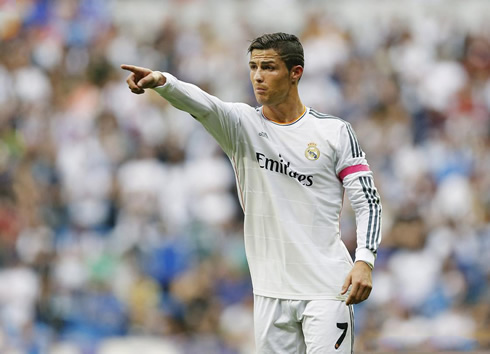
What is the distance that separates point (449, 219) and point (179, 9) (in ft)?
21.4

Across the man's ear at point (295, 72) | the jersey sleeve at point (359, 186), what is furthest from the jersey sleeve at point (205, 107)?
the jersey sleeve at point (359, 186)

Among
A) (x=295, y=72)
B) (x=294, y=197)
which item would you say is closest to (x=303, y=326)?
(x=294, y=197)

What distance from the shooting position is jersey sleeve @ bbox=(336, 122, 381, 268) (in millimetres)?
5090

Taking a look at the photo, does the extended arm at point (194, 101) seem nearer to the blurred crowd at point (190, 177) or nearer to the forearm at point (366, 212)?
the forearm at point (366, 212)

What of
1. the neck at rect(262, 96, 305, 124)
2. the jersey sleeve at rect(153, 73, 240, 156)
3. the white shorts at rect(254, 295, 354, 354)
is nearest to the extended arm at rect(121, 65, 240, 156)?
the jersey sleeve at rect(153, 73, 240, 156)

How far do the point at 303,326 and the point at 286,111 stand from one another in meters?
1.20

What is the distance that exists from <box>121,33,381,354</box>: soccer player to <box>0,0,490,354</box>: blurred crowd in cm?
359

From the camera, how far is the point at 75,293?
1026cm

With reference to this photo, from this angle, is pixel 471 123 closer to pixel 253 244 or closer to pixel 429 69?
pixel 429 69

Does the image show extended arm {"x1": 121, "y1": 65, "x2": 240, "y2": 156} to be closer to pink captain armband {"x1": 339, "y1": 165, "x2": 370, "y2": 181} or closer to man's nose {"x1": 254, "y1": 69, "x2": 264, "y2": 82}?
man's nose {"x1": 254, "y1": 69, "x2": 264, "y2": 82}

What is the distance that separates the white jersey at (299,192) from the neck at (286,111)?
3 cm

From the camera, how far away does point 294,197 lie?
5234mm

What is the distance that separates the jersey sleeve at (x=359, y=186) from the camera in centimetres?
509

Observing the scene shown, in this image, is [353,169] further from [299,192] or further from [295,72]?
[295,72]
